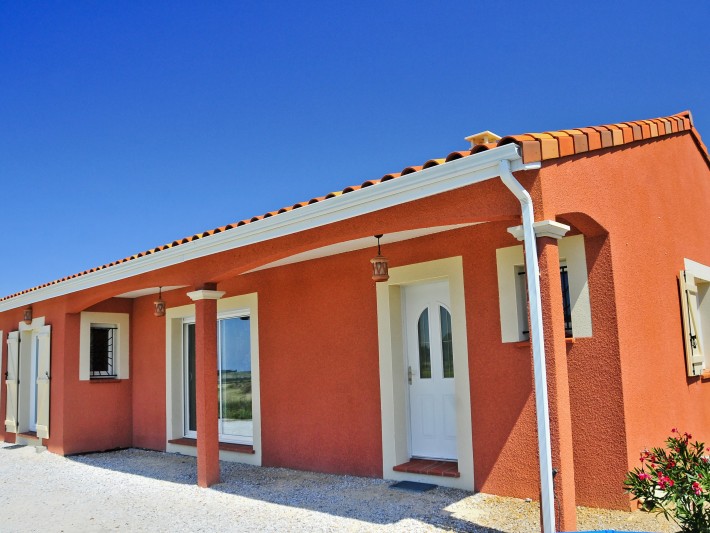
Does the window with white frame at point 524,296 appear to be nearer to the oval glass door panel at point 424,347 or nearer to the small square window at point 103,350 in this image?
the oval glass door panel at point 424,347

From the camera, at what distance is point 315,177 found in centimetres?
2139

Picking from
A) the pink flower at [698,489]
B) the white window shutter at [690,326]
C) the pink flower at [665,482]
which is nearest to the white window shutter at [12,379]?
the white window shutter at [690,326]

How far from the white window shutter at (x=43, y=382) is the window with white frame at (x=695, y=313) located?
31.9 ft

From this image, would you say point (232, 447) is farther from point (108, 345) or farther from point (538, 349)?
point (538, 349)

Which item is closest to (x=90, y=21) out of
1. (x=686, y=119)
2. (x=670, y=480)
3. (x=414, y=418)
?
(x=414, y=418)

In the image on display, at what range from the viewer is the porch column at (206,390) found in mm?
7324

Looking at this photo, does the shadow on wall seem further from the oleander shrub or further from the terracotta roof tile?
the terracotta roof tile

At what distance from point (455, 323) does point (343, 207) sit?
191cm

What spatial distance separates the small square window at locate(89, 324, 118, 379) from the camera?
36.5ft

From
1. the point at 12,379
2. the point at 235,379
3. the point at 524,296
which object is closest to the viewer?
the point at 524,296

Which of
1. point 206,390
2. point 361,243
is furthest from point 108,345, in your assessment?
point 361,243

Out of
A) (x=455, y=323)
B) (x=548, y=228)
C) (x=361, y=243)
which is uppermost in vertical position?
(x=361, y=243)

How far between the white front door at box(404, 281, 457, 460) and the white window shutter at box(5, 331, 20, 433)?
27.1ft

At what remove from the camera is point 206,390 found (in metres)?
7.41
